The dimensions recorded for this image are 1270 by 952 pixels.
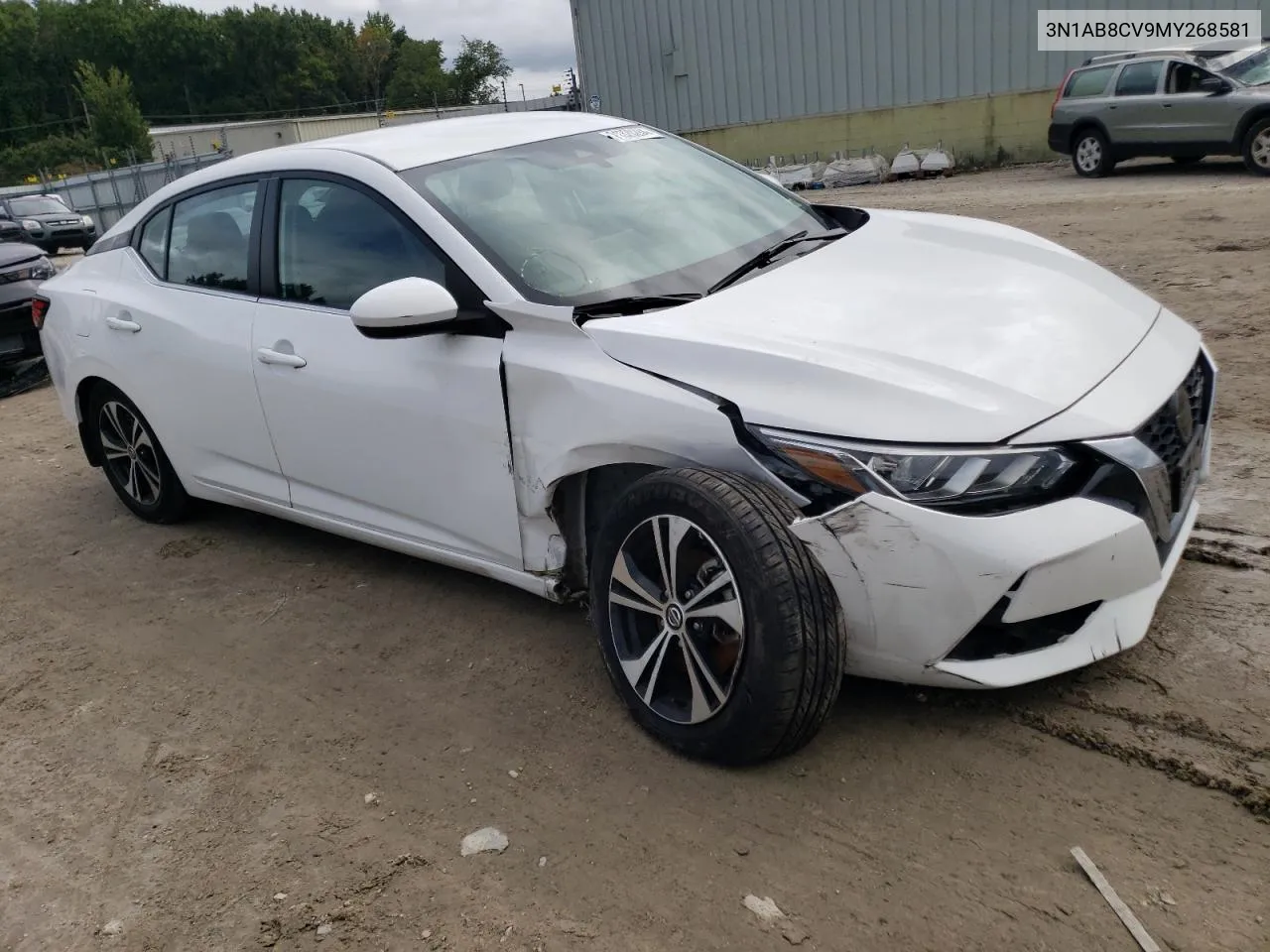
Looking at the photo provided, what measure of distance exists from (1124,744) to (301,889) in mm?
2089

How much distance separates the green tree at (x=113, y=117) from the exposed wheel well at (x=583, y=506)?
72811 millimetres

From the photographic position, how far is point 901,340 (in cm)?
277

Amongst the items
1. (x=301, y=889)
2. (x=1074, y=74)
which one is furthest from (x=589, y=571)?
(x=1074, y=74)

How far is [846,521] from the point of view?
2.53 m

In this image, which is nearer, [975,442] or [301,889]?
[975,442]

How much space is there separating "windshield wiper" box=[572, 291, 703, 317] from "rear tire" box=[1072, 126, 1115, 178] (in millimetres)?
14302

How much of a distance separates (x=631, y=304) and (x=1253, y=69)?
13693mm

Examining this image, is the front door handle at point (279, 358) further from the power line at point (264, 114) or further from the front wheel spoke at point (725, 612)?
the power line at point (264, 114)

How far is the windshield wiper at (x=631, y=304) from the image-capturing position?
3133 millimetres

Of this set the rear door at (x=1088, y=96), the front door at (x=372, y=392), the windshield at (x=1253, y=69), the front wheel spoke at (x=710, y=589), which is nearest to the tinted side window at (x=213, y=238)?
the front door at (x=372, y=392)

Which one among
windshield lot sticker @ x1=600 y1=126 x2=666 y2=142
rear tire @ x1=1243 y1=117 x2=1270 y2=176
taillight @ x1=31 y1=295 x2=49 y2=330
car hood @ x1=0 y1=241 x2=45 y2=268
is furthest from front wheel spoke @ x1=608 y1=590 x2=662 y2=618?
rear tire @ x1=1243 y1=117 x2=1270 y2=176

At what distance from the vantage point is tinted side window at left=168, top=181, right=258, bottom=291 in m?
4.21

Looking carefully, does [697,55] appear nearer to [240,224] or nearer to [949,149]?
[949,149]

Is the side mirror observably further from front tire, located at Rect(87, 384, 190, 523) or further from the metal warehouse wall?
the metal warehouse wall
